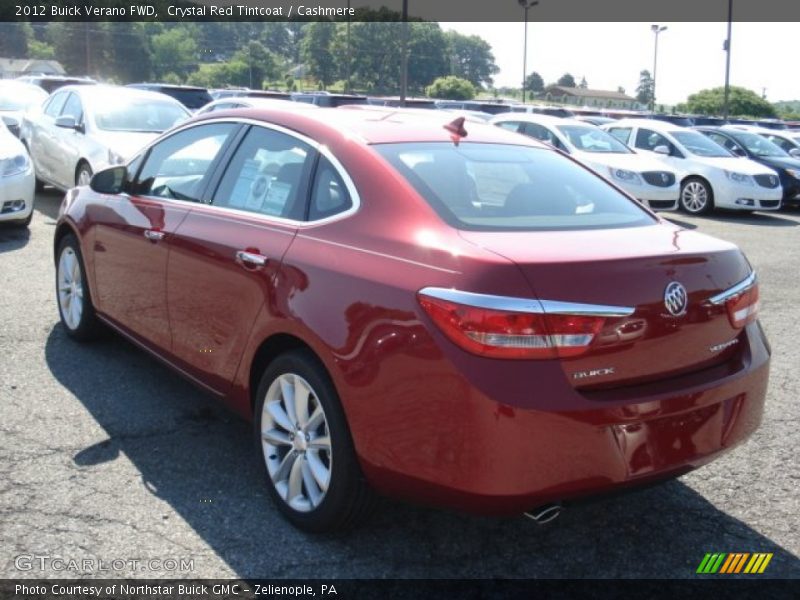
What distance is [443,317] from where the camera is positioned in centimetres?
264

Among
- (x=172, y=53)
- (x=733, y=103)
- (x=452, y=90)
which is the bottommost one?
(x=733, y=103)

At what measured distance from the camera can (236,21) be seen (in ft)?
207

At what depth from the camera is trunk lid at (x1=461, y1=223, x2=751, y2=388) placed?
2.65m

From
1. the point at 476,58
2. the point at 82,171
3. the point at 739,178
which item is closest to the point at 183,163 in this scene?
the point at 82,171

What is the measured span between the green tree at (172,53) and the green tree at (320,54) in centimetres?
868

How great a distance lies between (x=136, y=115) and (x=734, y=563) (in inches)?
383

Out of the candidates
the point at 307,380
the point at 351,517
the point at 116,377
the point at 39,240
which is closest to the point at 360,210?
the point at 307,380

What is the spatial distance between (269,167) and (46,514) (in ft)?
5.70

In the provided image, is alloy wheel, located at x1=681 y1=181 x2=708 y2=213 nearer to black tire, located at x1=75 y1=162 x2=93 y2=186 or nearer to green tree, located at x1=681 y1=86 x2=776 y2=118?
black tire, located at x1=75 y1=162 x2=93 y2=186

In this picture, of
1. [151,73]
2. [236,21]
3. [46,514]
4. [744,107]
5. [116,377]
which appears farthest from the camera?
[744,107]

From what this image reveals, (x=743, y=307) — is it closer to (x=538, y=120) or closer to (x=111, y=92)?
(x=111, y=92)

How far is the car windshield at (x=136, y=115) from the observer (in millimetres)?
10523

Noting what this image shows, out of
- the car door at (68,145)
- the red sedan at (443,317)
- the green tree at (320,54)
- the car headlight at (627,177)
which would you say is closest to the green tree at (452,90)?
the green tree at (320,54)

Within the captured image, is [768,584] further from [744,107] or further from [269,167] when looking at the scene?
[744,107]
